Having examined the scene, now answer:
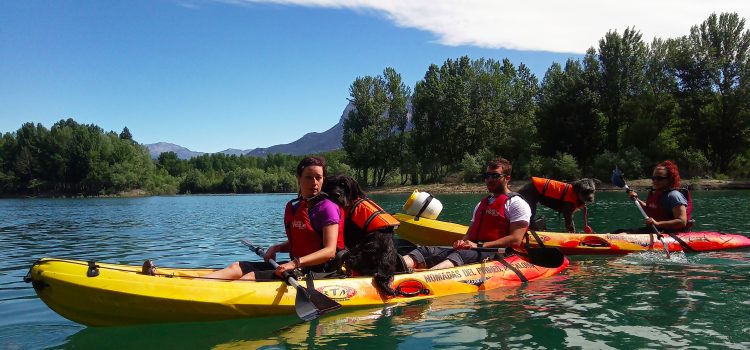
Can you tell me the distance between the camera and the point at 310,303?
18.9 ft

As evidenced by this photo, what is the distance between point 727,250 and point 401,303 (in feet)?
26.2

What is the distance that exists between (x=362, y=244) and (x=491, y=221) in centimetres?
237

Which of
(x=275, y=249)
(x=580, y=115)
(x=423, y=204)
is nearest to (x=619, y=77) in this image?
(x=580, y=115)

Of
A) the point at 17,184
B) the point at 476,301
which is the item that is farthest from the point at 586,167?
the point at 17,184

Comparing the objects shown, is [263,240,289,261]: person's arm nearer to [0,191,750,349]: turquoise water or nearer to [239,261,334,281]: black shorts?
[239,261,334,281]: black shorts

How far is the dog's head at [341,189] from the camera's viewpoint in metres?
6.16

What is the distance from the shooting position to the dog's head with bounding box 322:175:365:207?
6160mm

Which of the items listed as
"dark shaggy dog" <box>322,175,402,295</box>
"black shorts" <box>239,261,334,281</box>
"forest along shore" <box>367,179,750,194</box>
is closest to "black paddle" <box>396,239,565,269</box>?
"dark shaggy dog" <box>322,175,402,295</box>

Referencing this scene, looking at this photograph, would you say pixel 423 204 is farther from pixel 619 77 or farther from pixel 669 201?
pixel 619 77

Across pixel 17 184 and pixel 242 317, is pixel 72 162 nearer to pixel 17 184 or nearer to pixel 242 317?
pixel 17 184

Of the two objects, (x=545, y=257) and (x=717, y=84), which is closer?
(x=545, y=257)

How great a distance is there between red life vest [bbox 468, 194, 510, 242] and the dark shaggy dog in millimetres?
1903

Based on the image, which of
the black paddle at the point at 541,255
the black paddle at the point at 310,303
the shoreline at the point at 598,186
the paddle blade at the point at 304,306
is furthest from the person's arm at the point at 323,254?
the shoreline at the point at 598,186

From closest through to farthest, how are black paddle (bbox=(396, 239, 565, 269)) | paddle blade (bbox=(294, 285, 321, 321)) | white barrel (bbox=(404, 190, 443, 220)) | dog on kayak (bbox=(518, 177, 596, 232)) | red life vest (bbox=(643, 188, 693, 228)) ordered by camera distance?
paddle blade (bbox=(294, 285, 321, 321)), black paddle (bbox=(396, 239, 565, 269)), dog on kayak (bbox=(518, 177, 596, 232)), white barrel (bbox=(404, 190, 443, 220)), red life vest (bbox=(643, 188, 693, 228))
